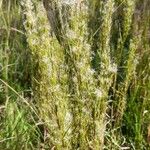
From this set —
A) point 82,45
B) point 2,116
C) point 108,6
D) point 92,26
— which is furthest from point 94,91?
point 92,26

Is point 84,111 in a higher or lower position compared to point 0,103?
higher

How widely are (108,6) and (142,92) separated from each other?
0.74 meters

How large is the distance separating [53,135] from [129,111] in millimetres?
663

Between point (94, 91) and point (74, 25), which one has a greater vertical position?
point (74, 25)

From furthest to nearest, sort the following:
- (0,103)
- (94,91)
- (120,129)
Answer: (0,103) → (120,129) → (94,91)

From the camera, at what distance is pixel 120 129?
2242 millimetres

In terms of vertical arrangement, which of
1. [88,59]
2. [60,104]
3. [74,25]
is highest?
[74,25]

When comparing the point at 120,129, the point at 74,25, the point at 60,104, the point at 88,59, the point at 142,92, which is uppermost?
the point at 74,25

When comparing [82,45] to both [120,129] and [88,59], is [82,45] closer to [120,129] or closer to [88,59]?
[88,59]

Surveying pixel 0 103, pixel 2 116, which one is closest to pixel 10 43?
pixel 0 103

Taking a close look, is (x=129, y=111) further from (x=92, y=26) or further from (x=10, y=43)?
(x=10, y=43)

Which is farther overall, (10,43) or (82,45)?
(10,43)

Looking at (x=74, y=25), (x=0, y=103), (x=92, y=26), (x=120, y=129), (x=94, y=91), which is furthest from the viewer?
(x=92, y=26)

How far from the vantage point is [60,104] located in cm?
172
